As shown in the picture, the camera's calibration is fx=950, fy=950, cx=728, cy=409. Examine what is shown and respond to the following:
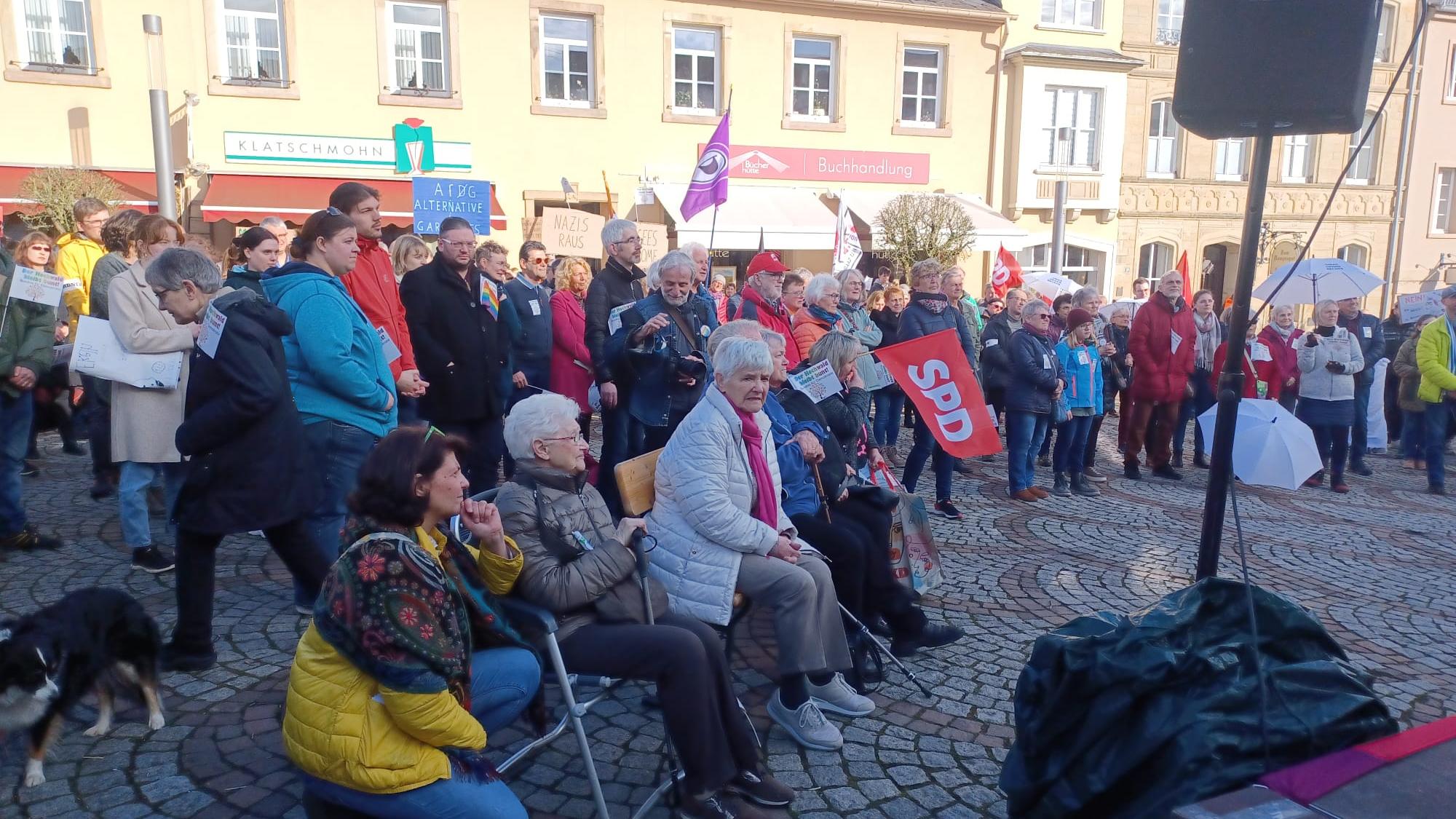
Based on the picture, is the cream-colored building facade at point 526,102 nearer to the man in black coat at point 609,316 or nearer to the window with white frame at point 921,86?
the window with white frame at point 921,86

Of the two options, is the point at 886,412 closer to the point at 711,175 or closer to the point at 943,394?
the point at 943,394

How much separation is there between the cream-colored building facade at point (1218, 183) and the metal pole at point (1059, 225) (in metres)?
2.20

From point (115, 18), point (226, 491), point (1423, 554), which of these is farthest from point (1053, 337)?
point (115, 18)

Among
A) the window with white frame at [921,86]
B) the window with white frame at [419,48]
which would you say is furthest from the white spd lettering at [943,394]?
the window with white frame at [921,86]

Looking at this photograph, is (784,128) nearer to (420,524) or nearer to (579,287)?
(579,287)

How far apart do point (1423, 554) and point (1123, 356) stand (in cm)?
332

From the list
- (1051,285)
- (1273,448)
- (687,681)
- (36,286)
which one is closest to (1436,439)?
(1273,448)

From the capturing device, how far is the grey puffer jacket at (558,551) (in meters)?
3.04

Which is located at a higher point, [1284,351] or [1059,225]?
[1059,225]

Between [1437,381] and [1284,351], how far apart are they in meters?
1.30

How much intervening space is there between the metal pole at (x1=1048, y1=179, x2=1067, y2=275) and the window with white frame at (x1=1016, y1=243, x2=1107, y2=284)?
0.63 m

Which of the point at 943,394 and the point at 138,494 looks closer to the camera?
→ the point at 138,494

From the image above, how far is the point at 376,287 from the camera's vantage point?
4.98 m

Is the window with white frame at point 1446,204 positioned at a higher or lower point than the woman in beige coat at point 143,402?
higher
